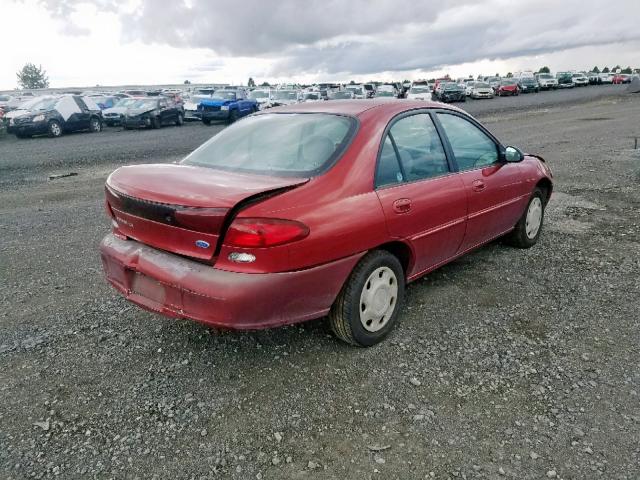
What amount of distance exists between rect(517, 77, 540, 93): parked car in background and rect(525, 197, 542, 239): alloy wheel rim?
45.8m

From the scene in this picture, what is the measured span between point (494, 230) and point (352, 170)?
2090mm

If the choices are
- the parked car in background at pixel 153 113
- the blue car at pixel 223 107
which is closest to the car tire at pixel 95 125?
the parked car in background at pixel 153 113

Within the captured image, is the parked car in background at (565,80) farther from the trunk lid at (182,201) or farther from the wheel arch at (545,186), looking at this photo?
the trunk lid at (182,201)

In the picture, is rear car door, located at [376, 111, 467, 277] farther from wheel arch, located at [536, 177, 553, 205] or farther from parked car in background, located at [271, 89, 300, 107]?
parked car in background, located at [271, 89, 300, 107]

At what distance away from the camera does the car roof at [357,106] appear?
359 centimetres

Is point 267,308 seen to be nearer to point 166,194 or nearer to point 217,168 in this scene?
point 166,194

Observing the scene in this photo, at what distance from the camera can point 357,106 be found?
144 inches

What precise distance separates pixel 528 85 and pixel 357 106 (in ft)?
163

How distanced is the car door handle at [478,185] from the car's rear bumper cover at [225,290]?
151 centimetres

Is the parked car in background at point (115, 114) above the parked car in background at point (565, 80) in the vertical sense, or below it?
below

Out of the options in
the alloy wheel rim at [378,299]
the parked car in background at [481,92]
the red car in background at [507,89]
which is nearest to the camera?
the alloy wheel rim at [378,299]

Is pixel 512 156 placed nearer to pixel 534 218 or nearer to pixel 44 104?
pixel 534 218

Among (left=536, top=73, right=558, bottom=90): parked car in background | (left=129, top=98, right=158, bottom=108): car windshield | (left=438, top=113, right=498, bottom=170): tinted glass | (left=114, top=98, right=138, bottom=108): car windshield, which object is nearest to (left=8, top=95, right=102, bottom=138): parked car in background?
(left=129, top=98, right=158, bottom=108): car windshield

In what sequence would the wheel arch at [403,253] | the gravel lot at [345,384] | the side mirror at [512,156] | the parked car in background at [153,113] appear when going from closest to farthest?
the gravel lot at [345,384] < the wheel arch at [403,253] < the side mirror at [512,156] < the parked car in background at [153,113]
